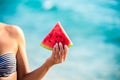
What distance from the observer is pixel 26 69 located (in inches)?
78.4

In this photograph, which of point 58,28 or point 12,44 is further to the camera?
point 12,44

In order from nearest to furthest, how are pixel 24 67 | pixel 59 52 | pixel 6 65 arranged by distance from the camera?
pixel 59 52 → pixel 6 65 → pixel 24 67

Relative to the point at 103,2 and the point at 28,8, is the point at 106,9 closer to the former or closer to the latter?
the point at 103,2

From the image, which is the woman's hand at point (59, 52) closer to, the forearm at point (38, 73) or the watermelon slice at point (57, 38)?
the watermelon slice at point (57, 38)

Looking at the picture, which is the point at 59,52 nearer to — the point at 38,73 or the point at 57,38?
the point at 57,38

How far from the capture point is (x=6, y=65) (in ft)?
6.14

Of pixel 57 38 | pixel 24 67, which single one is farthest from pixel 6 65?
→ pixel 57 38

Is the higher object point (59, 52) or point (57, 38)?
point (57, 38)

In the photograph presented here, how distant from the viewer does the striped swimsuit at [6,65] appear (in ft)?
6.07

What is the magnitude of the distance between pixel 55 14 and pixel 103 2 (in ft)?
2.21

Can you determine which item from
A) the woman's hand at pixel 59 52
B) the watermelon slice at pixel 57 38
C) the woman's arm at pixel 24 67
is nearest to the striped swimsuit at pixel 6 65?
the woman's arm at pixel 24 67

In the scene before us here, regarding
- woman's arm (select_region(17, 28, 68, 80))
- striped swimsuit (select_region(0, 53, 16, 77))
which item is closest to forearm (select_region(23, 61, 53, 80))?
woman's arm (select_region(17, 28, 68, 80))

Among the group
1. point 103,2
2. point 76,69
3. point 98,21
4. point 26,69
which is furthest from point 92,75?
point 26,69

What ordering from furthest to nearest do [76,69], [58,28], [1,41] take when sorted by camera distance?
[76,69], [1,41], [58,28]
